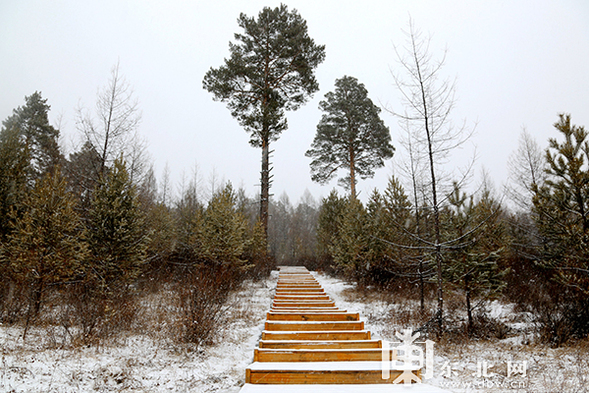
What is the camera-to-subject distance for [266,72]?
53.6 ft

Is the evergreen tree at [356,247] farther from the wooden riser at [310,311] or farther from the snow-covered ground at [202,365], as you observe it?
the snow-covered ground at [202,365]

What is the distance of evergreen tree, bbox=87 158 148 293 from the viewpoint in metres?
8.41

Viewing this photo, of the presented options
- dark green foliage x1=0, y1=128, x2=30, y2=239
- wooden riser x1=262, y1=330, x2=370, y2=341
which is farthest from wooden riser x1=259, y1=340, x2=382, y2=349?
dark green foliage x1=0, y1=128, x2=30, y2=239

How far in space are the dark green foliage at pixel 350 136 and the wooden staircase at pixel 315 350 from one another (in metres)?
12.4

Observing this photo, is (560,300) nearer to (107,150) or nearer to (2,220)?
(107,150)

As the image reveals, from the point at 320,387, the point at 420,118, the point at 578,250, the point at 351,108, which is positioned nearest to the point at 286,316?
the point at 320,387

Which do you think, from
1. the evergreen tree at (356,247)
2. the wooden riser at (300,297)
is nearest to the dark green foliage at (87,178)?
the wooden riser at (300,297)

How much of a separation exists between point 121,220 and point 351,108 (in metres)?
15.4

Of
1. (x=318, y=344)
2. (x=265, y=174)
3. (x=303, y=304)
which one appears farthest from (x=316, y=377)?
(x=265, y=174)

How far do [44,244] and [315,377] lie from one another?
674 centimetres

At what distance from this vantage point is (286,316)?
730 cm

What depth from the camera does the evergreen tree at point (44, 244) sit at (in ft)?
21.9

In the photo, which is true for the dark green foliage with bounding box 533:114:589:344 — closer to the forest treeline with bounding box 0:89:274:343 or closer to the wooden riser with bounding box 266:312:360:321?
the wooden riser with bounding box 266:312:360:321

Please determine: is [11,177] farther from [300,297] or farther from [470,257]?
[470,257]
